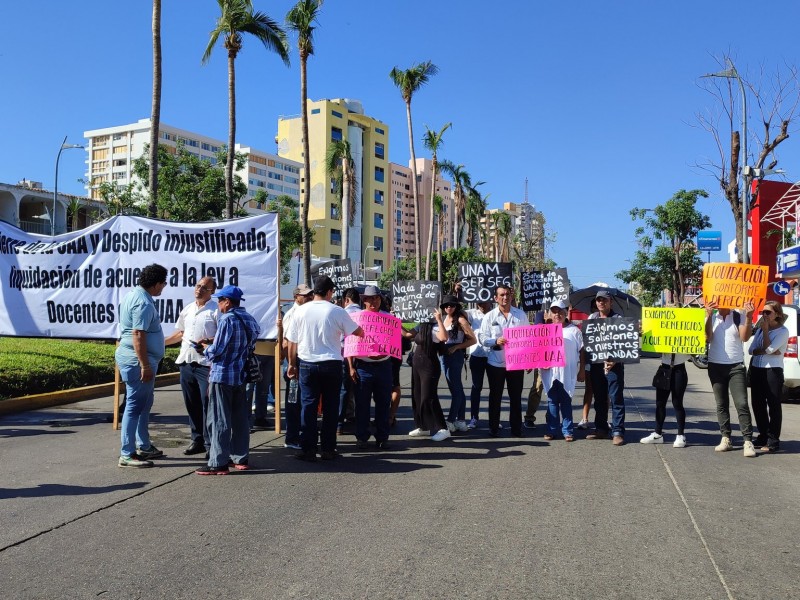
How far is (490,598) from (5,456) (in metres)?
5.87

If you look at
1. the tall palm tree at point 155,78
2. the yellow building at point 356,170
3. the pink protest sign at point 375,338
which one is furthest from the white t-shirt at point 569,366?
the yellow building at point 356,170

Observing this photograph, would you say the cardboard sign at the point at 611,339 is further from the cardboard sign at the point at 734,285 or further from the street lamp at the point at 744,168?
the street lamp at the point at 744,168

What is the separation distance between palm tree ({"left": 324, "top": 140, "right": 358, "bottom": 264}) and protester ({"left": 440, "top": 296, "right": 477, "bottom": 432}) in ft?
103

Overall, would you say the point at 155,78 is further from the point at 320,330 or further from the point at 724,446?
the point at 724,446

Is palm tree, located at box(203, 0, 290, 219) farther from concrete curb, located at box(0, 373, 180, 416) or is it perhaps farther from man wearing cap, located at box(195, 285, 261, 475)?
man wearing cap, located at box(195, 285, 261, 475)

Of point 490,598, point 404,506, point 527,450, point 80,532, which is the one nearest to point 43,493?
point 80,532

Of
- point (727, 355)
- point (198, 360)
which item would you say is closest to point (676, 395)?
point (727, 355)

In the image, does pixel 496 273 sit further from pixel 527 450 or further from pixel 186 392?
pixel 186 392

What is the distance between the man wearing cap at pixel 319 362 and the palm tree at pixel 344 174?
33168 mm

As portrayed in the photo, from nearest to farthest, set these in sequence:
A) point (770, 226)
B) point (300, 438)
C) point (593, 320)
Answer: point (300, 438)
point (593, 320)
point (770, 226)

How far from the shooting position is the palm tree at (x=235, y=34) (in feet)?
70.6

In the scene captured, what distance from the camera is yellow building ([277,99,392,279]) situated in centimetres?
10731

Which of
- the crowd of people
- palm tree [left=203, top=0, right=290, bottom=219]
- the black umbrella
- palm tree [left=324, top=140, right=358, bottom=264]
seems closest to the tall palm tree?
palm tree [left=203, top=0, right=290, bottom=219]

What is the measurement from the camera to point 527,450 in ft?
27.2
